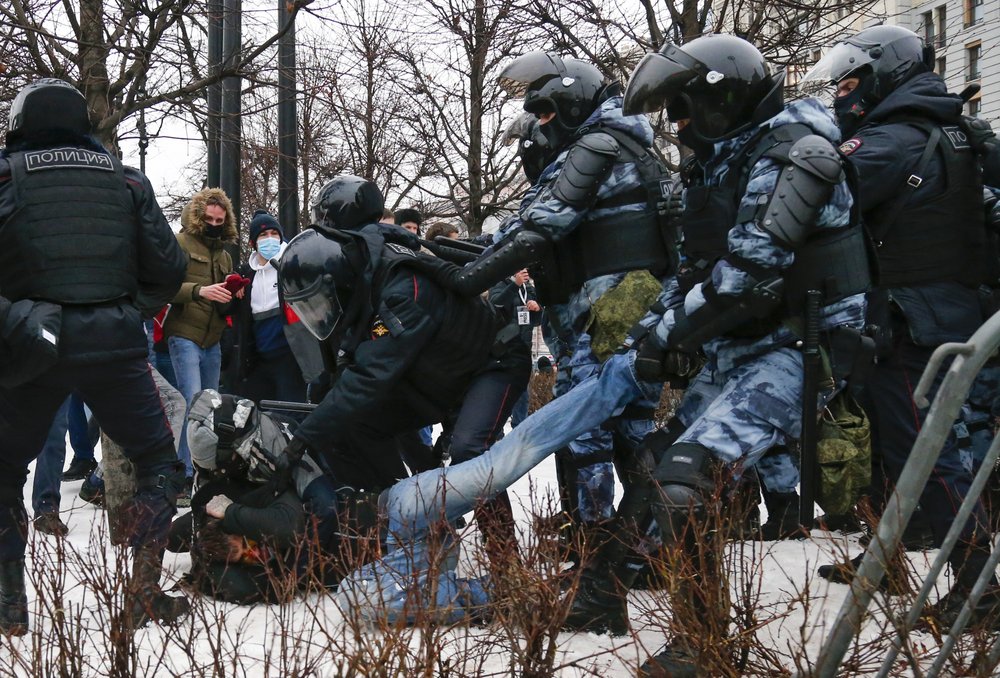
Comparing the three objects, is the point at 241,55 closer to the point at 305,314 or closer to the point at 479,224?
the point at 305,314

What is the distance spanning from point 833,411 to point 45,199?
291 cm

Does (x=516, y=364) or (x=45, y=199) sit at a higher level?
(x=45, y=199)

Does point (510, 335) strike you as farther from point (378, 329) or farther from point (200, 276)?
point (200, 276)

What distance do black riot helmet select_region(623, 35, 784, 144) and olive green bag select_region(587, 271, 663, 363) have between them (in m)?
0.81

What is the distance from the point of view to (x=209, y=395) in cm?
452

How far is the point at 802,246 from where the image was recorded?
345cm

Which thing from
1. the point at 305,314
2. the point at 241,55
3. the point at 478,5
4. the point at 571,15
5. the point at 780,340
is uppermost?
the point at 478,5

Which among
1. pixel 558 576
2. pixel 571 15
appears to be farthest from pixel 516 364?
pixel 571 15

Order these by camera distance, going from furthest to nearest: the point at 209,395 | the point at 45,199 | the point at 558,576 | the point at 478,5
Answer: the point at 478,5 → the point at 209,395 → the point at 45,199 → the point at 558,576

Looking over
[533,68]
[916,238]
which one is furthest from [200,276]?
[916,238]

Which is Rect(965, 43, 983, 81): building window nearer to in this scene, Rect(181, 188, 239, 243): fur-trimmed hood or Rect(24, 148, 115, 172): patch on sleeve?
Rect(181, 188, 239, 243): fur-trimmed hood

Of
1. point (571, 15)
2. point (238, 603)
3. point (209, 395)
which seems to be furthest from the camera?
point (571, 15)

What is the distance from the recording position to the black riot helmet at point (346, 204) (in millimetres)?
4812

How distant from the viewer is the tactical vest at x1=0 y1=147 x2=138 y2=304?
3.93 m
